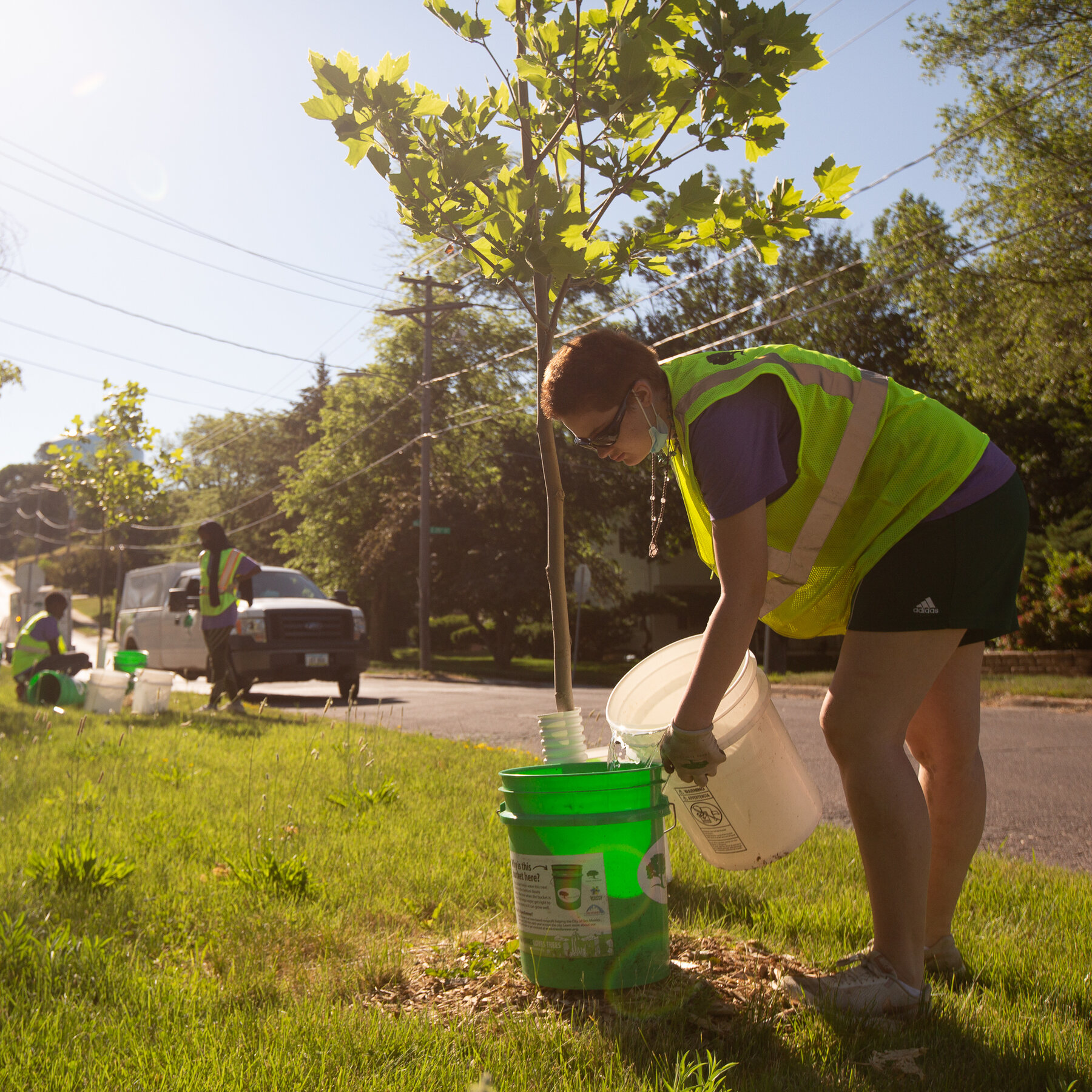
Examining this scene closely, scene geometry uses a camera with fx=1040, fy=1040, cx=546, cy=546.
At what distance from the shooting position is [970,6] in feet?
59.0

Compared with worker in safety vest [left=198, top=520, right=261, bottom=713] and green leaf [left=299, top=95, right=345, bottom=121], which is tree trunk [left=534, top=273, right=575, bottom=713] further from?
worker in safety vest [left=198, top=520, right=261, bottom=713]

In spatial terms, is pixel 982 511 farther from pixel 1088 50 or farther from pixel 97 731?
pixel 1088 50

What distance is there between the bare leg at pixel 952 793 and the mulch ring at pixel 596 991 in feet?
1.33

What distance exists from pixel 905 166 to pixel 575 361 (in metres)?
A: 13.1

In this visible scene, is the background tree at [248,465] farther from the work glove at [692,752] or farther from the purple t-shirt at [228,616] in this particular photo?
the work glove at [692,752]

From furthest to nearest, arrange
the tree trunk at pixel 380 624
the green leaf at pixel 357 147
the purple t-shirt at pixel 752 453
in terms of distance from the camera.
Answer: the tree trunk at pixel 380 624 < the green leaf at pixel 357 147 < the purple t-shirt at pixel 752 453

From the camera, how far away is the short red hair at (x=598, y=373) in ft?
8.23

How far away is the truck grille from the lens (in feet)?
44.6

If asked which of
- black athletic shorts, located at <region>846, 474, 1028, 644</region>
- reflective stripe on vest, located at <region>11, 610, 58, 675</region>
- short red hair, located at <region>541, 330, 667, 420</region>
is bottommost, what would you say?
reflective stripe on vest, located at <region>11, 610, 58, 675</region>

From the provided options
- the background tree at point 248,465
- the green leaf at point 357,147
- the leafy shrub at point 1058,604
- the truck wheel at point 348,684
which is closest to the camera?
the green leaf at point 357,147

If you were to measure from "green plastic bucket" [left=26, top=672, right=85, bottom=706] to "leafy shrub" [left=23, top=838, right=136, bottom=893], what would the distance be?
25.9 ft

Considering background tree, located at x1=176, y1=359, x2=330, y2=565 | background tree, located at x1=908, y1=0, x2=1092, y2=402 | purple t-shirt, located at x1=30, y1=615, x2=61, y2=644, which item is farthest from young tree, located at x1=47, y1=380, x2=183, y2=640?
background tree, located at x1=176, y1=359, x2=330, y2=565

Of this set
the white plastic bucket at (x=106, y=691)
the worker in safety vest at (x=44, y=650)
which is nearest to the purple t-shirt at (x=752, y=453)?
the white plastic bucket at (x=106, y=691)

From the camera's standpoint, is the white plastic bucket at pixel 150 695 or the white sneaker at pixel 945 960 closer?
the white sneaker at pixel 945 960
